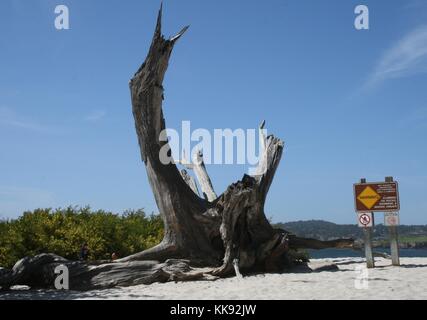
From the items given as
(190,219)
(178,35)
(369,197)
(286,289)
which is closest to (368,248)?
(369,197)

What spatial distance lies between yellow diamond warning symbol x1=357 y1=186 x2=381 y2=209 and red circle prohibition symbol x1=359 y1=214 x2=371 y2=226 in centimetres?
30

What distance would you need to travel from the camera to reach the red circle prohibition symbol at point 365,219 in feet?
48.0

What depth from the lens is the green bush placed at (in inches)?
606

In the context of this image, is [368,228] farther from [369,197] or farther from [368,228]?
[369,197]

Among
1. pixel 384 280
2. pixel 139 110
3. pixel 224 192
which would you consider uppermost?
pixel 139 110

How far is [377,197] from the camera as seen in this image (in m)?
14.7

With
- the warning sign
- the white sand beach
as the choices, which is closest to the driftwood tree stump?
the white sand beach

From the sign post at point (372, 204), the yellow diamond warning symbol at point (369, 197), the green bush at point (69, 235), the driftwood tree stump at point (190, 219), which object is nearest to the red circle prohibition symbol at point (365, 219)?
the sign post at point (372, 204)

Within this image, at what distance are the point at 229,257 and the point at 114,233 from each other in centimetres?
519

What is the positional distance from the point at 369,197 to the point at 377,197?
0.76ft

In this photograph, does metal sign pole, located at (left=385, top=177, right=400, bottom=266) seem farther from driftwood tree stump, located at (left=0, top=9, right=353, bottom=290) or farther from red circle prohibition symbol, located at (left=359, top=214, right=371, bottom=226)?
driftwood tree stump, located at (left=0, top=9, right=353, bottom=290)
